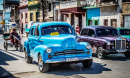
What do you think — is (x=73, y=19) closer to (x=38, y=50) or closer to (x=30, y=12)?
(x=30, y=12)

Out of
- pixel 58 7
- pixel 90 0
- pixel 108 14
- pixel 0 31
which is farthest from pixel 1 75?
pixel 0 31

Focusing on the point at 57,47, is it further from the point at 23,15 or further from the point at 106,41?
the point at 23,15

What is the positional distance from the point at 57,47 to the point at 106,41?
484cm

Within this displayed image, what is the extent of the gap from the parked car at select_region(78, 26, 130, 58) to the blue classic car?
3.21m

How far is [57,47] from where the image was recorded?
1043cm

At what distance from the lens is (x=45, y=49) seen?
408 inches

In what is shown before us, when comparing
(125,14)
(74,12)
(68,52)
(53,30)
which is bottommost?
(68,52)

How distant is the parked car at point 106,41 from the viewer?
47.9 feet

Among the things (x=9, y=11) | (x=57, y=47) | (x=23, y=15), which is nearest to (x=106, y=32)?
(x=57, y=47)

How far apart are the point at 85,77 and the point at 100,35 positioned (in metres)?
6.59

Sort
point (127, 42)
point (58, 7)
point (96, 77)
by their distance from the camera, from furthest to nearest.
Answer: point (58, 7)
point (127, 42)
point (96, 77)

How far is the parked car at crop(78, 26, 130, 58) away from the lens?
1461 cm

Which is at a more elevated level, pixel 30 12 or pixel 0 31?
pixel 30 12

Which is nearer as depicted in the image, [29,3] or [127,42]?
[127,42]
